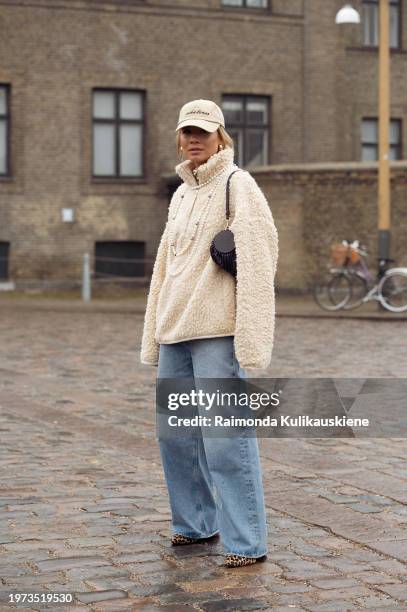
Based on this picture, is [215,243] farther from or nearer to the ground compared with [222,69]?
nearer to the ground

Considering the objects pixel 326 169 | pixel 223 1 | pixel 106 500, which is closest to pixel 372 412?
pixel 106 500

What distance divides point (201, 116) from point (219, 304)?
755 millimetres

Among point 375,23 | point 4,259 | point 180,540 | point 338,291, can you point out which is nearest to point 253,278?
point 180,540

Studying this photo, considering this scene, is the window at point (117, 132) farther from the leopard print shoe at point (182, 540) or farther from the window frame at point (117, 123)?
the leopard print shoe at point (182, 540)

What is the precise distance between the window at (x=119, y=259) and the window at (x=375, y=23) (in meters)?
8.04

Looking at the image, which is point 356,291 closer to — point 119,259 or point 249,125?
point 119,259

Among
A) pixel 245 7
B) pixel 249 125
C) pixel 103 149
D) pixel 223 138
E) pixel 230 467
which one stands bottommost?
pixel 230 467

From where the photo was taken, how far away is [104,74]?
92.5 feet

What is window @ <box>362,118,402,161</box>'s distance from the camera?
104 feet

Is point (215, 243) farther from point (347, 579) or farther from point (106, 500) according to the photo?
point (106, 500)

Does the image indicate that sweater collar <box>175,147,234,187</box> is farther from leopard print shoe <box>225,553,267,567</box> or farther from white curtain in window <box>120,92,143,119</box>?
white curtain in window <box>120,92,143,119</box>

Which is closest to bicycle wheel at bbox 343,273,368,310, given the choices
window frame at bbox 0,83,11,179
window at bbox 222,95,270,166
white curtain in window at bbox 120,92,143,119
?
window at bbox 222,95,270,166

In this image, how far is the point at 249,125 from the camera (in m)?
29.6

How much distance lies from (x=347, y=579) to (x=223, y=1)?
25853 millimetres
